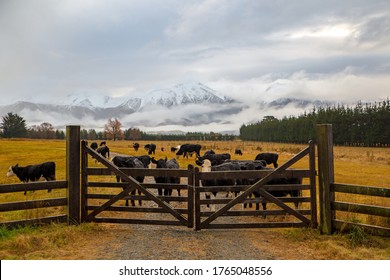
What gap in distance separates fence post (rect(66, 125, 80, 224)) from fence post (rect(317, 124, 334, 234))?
23.2ft

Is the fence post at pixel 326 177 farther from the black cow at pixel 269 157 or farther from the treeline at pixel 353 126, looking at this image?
the treeline at pixel 353 126

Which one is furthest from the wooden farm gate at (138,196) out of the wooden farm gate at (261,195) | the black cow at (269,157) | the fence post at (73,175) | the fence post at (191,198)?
the black cow at (269,157)

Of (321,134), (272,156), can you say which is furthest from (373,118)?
(321,134)

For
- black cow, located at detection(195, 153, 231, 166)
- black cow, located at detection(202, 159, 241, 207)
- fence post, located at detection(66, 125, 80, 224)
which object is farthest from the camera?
black cow, located at detection(195, 153, 231, 166)

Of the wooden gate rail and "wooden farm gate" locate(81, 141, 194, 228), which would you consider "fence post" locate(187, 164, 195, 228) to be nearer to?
"wooden farm gate" locate(81, 141, 194, 228)

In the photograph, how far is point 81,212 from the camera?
1052 centimetres

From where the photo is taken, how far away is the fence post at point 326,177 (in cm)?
952

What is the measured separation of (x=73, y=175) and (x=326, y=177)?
7.34m

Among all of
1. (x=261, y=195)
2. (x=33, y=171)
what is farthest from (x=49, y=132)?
(x=261, y=195)

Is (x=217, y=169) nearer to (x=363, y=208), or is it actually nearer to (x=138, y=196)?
(x=138, y=196)

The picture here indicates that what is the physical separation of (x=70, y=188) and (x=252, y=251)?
18.5ft

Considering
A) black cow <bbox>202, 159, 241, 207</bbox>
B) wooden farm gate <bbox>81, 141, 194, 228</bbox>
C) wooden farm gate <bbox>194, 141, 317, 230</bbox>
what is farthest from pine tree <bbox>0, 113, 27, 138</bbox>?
wooden farm gate <bbox>194, 141, 317, 230</bbox>

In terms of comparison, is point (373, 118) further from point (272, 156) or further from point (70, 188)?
point (70, 188)

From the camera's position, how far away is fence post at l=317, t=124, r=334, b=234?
31.2ft
